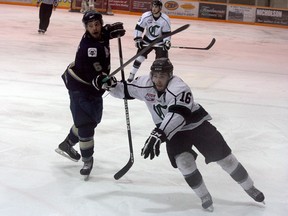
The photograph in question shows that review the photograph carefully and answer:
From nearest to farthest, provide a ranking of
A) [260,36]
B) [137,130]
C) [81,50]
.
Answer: [81,50] < [137,130] < [260,36]

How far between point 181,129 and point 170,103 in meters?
0.20

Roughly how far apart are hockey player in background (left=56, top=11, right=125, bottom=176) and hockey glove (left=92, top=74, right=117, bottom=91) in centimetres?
15

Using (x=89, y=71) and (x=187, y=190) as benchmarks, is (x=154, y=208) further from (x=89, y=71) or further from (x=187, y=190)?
(x=89, y=71)

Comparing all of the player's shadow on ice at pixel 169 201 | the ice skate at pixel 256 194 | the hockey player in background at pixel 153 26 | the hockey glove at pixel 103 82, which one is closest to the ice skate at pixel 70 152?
the player's shadow on ice at pixel 169 201

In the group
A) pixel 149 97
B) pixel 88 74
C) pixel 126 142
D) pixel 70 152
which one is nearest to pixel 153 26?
pixel 126 142

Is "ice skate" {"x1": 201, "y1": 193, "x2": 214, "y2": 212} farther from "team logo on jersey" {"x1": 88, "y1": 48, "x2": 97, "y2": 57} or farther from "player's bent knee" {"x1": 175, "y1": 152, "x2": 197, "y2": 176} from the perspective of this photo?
"team logo on jersey" {"x1": 88, "y1": 48, "x2": 97, "y2": 57}

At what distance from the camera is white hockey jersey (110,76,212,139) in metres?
2.50

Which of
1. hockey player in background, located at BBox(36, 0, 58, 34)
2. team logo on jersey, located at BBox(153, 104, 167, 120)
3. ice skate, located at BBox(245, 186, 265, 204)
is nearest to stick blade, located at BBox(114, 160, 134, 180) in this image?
A: team logo on jersey, located at BBox(153, 104, 167, 120)

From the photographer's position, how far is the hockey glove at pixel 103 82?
2.84 metres

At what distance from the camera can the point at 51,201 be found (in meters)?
2.75

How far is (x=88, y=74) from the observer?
9.94 feet

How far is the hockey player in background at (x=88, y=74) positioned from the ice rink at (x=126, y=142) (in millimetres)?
283

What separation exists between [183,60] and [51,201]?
550cm

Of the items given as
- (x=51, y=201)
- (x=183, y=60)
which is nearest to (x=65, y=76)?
(x=51, y=201)
